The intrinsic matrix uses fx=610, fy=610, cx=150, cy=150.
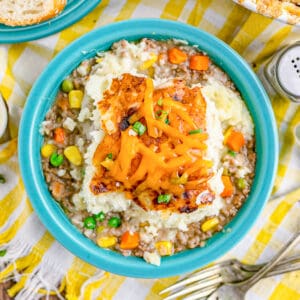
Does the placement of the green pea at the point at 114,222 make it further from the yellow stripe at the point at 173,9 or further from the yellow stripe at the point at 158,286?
the yellow stripe at the point at 173,9

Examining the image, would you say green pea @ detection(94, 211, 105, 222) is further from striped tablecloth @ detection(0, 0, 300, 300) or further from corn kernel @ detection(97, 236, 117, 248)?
striped tablecloth @ detection(0, 0, 300, 300)

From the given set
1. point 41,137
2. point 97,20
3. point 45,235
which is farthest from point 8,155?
point 97,20

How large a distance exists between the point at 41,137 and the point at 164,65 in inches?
34.9

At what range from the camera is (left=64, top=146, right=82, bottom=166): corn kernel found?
147 inches

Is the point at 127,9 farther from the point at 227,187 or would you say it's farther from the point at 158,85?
the point at 227,187

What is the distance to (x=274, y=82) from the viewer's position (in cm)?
386

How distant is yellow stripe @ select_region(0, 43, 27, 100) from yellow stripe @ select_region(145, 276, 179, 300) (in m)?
1.58

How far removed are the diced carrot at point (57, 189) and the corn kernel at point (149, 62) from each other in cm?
88

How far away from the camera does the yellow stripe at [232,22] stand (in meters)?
3.94

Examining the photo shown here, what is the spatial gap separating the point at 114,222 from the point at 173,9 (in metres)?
1.42

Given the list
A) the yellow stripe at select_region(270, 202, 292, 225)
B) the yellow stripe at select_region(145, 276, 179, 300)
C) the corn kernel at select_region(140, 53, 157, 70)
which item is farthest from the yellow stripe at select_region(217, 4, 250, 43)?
the yellow stripe at select_region(145, 276, 179, 300)

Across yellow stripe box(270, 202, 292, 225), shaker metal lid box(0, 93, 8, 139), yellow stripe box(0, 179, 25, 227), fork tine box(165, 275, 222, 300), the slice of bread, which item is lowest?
yellow stripe box(0, 179, 25, 227)

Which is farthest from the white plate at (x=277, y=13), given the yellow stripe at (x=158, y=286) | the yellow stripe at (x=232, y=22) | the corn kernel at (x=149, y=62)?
the yellow stripe at (x=158, y=286)

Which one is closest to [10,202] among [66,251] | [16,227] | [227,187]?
[16,227]
